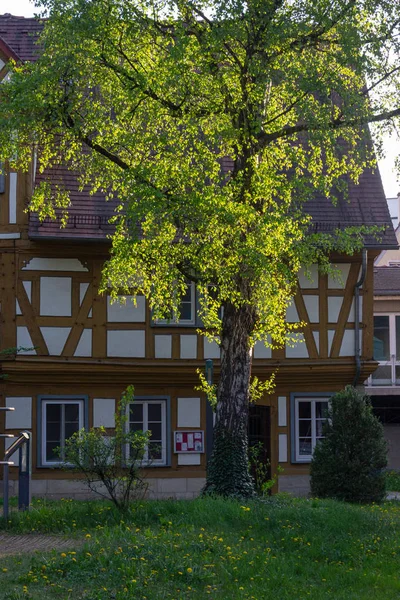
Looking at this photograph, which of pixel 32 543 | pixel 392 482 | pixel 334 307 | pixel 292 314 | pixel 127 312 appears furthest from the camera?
pixel 392 482

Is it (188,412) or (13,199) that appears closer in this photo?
(13,199)

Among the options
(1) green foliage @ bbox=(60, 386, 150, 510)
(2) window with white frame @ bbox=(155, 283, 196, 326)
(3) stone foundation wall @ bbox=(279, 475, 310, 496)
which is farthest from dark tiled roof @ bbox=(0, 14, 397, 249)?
(1) green foliage @ bbox=(60, 386, 150, 510)

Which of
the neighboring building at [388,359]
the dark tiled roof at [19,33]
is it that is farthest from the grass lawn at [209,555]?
the neighboring building at [388,359]

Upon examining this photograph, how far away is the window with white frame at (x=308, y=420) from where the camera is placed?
23547 millimetres

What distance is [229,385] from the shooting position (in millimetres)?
15711

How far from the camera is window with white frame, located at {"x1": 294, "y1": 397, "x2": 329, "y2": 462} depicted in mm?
23547

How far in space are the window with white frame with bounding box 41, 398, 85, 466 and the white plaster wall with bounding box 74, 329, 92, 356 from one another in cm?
104

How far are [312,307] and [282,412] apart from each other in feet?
8.24

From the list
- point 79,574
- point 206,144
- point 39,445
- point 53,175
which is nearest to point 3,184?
point 53,175

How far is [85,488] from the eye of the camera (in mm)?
21797

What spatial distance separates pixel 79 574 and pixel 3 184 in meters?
14.0

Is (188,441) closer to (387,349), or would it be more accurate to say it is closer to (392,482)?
(392,482)

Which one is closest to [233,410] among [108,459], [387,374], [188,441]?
[108,459]

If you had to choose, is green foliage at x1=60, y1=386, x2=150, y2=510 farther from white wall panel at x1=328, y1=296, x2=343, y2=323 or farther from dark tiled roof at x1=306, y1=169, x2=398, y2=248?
dark tiled roof at x1=306, y1=169, x2=398, y2=248
